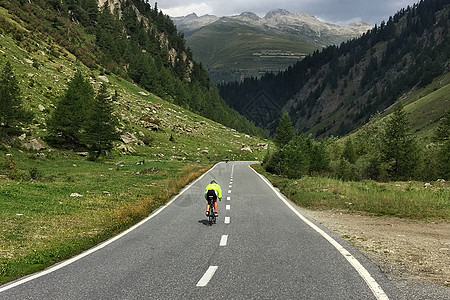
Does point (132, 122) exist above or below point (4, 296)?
above

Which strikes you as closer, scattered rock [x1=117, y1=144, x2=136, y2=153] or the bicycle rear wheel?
the bicycle rear wheel

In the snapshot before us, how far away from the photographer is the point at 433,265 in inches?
249

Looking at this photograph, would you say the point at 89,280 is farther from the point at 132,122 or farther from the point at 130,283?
the point at 132,122

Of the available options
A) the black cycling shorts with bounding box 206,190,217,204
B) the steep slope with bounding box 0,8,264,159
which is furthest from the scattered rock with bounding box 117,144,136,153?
the black cycling shorts with bounding box 206,190,217,204

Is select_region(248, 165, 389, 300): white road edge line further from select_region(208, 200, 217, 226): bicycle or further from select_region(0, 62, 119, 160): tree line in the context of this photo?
select_region(0, 62, 119, 160): tree line

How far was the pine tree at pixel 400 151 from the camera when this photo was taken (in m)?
41.3

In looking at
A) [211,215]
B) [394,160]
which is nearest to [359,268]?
[211,215]

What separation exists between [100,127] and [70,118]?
12.2 feet

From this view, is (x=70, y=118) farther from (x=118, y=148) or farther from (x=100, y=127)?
(x=118, y=148)

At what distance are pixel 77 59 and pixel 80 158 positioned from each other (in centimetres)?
4710

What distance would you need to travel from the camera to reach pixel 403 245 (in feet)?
26.1

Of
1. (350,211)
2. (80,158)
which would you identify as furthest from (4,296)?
(80,158)

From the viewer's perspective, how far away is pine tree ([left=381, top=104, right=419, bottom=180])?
41.3 m

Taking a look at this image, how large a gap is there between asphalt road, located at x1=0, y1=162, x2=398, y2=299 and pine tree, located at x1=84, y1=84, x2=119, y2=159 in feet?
106
